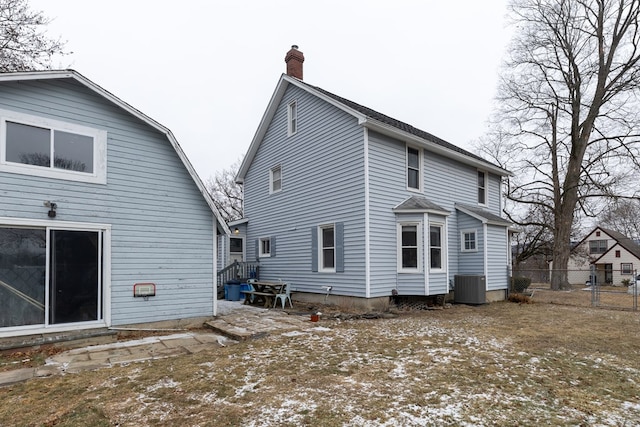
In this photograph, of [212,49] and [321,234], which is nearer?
[321,234]

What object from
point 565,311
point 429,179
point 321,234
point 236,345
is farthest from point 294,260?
point 565,311

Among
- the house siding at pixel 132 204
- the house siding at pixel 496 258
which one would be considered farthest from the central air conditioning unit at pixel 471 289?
the house siding at pixel 132 204

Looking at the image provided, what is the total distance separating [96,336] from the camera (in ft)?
22.2

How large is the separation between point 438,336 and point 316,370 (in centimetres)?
331

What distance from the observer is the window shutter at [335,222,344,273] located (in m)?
11.0

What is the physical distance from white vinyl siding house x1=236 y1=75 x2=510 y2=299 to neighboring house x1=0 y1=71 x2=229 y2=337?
409 centimetres

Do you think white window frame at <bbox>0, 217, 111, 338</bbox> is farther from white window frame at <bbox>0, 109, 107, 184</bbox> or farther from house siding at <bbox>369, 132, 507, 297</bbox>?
house siding at <bbox>369, 132, 507, 297</bbox>

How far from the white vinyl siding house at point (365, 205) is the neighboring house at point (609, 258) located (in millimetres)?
25211

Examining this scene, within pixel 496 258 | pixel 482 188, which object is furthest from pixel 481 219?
pixel 482 188

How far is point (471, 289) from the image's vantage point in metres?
12.1

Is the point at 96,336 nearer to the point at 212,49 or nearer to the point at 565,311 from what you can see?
the point at 565,311

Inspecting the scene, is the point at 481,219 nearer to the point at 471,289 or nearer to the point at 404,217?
the point at 471,289

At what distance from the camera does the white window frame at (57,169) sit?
6355 mm

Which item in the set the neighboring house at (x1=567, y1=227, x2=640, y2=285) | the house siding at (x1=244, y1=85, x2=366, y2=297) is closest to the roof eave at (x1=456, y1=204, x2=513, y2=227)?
the house siding at (x1=244, y1=85, x2=366, y2=297)
